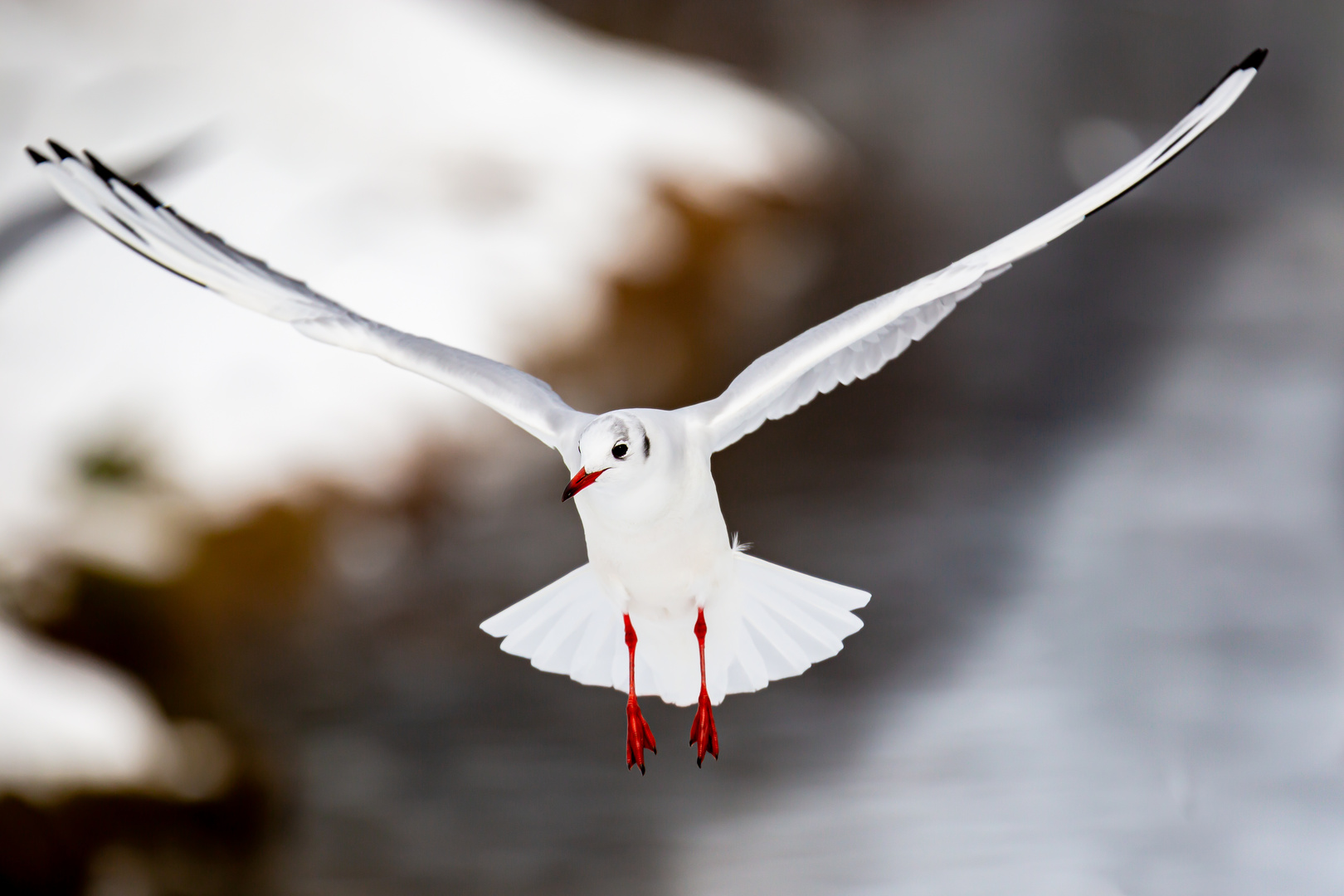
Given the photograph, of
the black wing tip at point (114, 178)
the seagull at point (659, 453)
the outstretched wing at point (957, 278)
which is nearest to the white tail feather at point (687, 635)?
the seagull at point (659, 453)

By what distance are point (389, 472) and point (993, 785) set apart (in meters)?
1.66

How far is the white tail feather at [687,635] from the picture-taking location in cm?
153

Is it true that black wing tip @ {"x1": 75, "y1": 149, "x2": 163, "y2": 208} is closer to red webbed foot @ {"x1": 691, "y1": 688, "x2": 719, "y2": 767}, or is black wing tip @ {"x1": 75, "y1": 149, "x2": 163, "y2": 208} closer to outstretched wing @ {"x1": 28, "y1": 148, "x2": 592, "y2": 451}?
outstretched wing @ {"x1": 28, "y1": 148, "x2": 592, "y2": 451}

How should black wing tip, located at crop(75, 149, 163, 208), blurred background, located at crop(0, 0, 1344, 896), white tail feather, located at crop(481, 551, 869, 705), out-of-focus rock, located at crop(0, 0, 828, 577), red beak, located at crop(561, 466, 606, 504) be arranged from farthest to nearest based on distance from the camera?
out-of-focus rock, located at crop(0, 0, 828, 577) < blurred background, located at crop(0, 0, 1344, 896) < white tail feather, located at crop(481, 551, 869, 705) < black wing tip, located at crop(75, 149, 163, 208) < red beak, located at crop(561, 466, 606, 504)

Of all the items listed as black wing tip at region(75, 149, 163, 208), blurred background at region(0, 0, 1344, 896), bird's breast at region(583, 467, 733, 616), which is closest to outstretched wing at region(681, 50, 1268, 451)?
bird's breast at region(583, 467, 733, 616)

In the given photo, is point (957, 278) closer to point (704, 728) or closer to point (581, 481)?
point (581, 481)

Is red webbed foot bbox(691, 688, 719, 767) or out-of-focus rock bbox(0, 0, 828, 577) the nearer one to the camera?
red webbed foot bbox(691, 688, 719, 767)

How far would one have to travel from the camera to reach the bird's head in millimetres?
1226

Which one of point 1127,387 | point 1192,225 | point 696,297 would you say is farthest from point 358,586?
point 1192,225

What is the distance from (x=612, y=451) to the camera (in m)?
1.24

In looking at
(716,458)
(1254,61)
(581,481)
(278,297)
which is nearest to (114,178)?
(278,297)

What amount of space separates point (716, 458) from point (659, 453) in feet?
6.19

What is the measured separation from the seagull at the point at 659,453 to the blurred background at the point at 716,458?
1132 mm

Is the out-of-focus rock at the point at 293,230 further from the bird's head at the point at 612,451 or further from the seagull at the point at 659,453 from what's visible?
the bird's head at the point at 612,451
